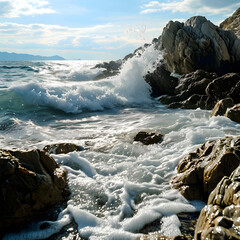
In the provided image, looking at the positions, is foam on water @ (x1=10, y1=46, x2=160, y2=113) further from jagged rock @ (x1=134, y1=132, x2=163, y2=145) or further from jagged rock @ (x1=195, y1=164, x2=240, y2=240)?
jagged rock @ (x1=195, y1=164, x2=240, y2=240)

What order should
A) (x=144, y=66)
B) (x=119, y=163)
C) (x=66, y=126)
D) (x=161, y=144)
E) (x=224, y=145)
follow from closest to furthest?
(x=224, y=145)
(x=119, y=163)
(x=161, y=144)
(x=66, y=126)
(x=144, y=66)

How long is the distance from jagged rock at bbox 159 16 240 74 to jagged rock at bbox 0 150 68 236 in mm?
14996

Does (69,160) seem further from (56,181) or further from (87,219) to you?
(87,219)

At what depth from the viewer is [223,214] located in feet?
8.52

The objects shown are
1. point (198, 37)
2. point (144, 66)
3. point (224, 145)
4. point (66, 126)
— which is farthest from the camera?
point (144, 66)

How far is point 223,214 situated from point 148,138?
4593 millimetres

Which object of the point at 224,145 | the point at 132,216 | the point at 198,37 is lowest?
the point at 132,216

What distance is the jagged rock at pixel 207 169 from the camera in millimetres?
3877

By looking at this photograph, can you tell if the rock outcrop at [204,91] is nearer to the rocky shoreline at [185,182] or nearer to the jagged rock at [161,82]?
the jagged rock at [161,82]

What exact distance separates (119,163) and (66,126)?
5035mm

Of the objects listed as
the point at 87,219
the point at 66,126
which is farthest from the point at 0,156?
the point at 66,126

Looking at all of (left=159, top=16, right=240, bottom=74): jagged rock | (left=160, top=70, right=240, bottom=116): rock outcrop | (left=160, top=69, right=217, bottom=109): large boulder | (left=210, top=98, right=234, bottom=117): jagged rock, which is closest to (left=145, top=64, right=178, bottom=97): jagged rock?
(left=160, top=69, right=217, bottom=109): large boulder

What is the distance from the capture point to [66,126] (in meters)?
10.2

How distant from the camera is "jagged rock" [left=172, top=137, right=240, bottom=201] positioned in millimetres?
3877
